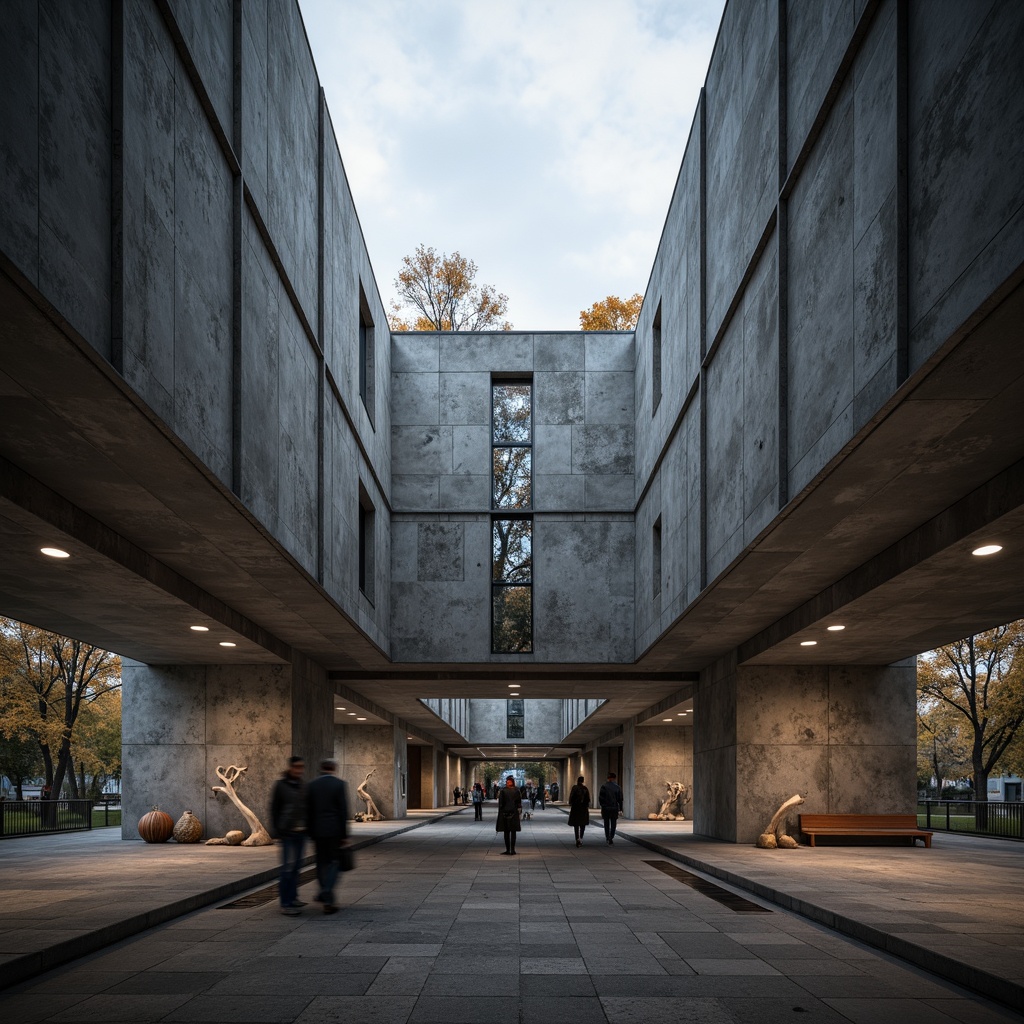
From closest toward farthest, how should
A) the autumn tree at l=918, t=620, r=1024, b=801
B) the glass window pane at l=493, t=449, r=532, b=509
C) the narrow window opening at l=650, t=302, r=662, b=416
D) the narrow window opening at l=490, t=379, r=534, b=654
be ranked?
the narrow window opening at l=650, t=302, r=662, b=416
the narrow window opening at l=490, t=379, r=534, b=654
the glass window pane at l=493, t=449, r=532, b=509
the autumn tree at l=918, t=620, r=1024, b=801

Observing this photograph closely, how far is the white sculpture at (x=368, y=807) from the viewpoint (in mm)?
35094

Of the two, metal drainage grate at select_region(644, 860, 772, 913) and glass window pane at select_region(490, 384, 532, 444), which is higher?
glass window pane at select_region(490, 384, 532, 444)

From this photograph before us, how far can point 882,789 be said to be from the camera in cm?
2045

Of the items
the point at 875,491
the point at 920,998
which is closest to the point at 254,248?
the point at 875,491

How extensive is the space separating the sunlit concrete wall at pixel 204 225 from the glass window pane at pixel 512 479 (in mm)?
6611

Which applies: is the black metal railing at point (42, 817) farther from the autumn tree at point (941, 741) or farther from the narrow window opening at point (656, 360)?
the autumn tree at point (941, 741)

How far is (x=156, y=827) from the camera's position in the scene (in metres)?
20.2

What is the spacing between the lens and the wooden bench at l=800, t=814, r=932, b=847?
19.6 m

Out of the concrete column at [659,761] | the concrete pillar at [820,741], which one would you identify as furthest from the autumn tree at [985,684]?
the concrete pillar at [820,741]

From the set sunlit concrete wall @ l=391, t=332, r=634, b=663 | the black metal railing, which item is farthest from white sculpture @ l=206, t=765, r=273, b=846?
the black metal railing

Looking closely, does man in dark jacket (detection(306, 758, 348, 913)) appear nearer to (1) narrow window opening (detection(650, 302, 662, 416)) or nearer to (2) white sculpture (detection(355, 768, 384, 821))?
(1) narrow window opening (detection(650, 302, 662, 416))

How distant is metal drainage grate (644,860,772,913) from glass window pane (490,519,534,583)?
300 inches

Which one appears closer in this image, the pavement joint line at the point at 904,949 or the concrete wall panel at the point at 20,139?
the concrete wall panel at the point at 20,139

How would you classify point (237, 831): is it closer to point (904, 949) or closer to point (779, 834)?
point (779, 834)
